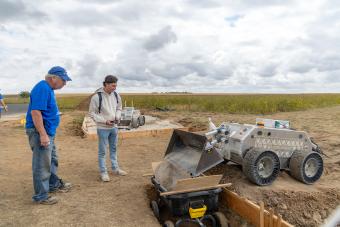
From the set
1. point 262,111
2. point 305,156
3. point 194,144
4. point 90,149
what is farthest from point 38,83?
point 262,111

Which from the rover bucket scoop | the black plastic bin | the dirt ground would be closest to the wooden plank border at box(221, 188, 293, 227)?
the dirt ground

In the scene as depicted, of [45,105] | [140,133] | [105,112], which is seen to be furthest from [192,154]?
[140,133]

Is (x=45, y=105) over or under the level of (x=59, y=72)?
under

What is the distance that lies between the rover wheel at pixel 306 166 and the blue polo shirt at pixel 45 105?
13.7 feet

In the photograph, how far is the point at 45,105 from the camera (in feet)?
15.2

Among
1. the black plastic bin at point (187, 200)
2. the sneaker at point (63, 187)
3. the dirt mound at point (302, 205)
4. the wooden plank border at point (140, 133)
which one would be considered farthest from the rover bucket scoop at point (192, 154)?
the wooden plank border at point (140, 133)

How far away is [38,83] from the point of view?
185 inches

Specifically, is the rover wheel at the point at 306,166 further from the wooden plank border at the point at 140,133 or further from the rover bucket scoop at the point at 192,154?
the wooden plank border at the point at 140,133

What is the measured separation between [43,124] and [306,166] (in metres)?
4.61

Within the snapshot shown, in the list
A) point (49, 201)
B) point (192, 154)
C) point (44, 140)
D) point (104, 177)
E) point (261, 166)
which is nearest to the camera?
point (44, 140)

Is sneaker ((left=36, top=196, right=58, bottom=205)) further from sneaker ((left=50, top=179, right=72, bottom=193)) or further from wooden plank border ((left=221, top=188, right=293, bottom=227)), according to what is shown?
wooden plank border ((left=221, top=188, right=293, bottom=227))

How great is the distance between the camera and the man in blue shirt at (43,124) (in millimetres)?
4590

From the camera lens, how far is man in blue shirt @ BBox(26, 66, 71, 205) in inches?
181

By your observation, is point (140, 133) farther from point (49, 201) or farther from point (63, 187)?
point (49, 201)
